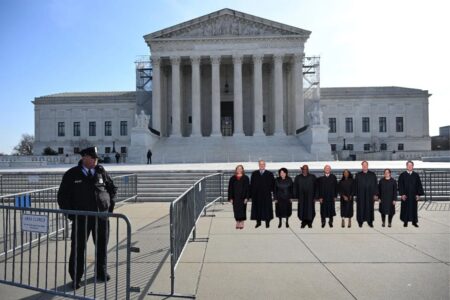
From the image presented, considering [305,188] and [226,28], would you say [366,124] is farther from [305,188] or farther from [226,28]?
[305,188]

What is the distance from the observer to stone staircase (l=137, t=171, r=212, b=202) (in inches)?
582

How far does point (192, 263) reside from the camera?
6.18 meters

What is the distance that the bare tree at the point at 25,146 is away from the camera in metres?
95.3

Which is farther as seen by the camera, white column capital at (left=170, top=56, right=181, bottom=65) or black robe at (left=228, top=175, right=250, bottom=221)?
white column capital at (left=170, top=56, right=181, bottom=65)

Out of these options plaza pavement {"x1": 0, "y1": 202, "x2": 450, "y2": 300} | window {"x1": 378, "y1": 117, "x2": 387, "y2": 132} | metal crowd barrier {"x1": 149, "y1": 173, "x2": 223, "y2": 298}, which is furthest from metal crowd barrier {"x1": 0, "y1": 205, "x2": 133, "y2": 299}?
window {"x1": 378, "y1": 117, "x2": 387, "y2": 132}

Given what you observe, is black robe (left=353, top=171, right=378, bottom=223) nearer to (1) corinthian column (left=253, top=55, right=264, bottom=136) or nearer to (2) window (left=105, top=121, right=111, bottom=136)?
(1) corinthian column (left=253, top=55, right=264, bottom=136)

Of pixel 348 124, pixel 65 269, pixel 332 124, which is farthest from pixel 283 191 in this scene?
pixel 348 124

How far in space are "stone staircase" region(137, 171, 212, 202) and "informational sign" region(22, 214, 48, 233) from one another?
9.09 metres

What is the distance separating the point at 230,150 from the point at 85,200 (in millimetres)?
37857

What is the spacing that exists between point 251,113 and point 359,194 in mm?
53915

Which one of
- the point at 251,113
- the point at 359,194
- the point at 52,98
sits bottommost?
the point at 359,194

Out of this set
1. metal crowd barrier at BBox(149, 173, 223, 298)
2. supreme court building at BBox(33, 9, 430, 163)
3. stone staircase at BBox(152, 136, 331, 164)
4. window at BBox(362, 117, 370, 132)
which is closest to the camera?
metal crowd barrier at BBox(149, 173, 223, 298)

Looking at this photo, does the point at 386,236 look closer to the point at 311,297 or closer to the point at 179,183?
the point at 311,297

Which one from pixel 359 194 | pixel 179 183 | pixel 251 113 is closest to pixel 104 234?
pixel 359 194
